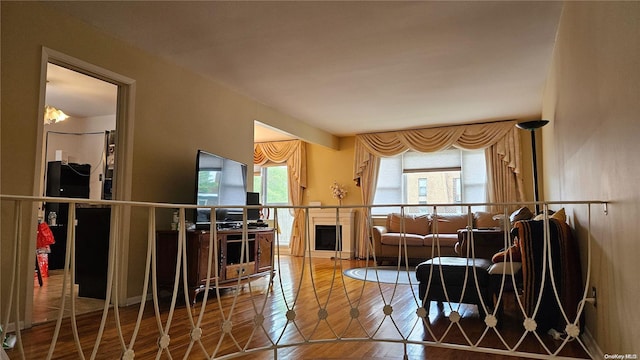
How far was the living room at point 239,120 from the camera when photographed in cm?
171

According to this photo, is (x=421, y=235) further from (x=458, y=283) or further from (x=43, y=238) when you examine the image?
(x=43, y=238)

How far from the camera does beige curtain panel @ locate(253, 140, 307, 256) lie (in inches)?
328

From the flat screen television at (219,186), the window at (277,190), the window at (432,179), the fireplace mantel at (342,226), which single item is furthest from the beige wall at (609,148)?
the window at (277,190)

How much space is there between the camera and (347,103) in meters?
5.85

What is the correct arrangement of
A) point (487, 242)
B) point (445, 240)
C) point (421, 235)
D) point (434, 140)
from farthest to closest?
1. point (434, 140)
2. point (421, 235)
3. point (445, 240)
4. point (487, 242)

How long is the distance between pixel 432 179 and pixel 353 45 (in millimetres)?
4410

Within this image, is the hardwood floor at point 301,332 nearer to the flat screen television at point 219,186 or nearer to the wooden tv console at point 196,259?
the wooden tv console at point 196,259

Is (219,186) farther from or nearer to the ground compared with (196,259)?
farther from the ground

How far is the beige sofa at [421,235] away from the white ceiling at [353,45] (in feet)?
6.46

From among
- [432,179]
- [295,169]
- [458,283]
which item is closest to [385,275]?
[458,283]

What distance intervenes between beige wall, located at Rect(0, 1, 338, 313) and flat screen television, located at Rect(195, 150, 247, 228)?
0.35 metres

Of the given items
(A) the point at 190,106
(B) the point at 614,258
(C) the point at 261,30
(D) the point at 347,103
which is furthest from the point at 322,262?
(B) the point at 614,258

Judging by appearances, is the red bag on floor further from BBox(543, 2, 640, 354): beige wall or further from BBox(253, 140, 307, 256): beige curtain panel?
BBox(253, 140, 307, 256): beige curtain panel

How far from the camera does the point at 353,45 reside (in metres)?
3.85
